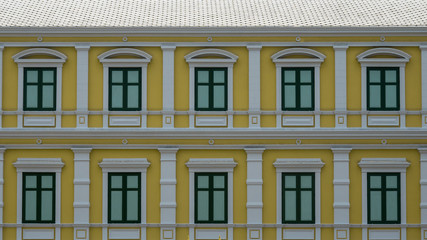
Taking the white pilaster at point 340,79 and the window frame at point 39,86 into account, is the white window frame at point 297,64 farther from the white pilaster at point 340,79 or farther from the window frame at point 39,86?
the window frame at point 39,86

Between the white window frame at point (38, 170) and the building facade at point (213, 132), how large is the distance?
0.05m

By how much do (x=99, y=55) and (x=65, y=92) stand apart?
1.63 m

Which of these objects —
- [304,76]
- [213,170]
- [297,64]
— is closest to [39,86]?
[213,170]

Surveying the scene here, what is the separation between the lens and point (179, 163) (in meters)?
23.9

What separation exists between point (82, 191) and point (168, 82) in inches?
174

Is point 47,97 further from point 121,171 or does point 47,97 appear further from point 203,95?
point 203,95

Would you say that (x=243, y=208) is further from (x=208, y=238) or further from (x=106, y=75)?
(x=106, y=75)

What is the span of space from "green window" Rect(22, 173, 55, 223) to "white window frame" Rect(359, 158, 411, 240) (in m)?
9.91

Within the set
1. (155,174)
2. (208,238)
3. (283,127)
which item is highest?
(283,127)

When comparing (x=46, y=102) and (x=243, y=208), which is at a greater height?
(x=46, y=102)

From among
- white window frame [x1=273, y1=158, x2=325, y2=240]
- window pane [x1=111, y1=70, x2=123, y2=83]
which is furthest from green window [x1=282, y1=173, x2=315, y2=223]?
window pane [x1=111, y1=70, x2=123, y2=83]

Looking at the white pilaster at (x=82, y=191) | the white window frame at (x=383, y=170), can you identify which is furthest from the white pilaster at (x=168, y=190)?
the white window frame at (x=383, y=170)

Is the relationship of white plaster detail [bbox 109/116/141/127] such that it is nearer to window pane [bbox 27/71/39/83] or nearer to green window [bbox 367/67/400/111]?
window pane [bbox 27/71/39/83]

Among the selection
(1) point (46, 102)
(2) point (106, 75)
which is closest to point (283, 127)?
(2) point (106, 75)
